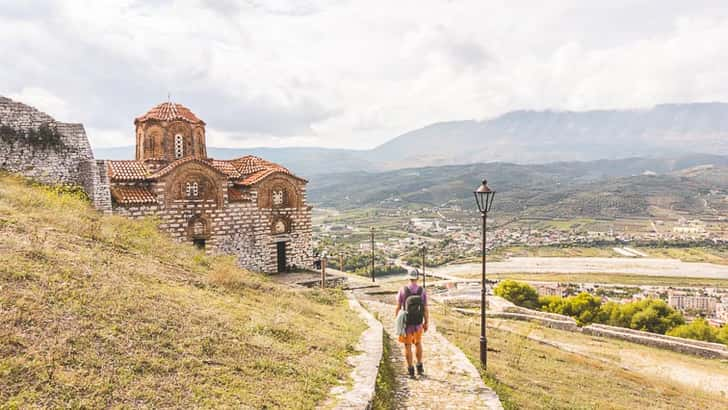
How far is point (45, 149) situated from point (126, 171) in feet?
9.91

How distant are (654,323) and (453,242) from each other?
69.7 m

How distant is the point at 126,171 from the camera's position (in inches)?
682

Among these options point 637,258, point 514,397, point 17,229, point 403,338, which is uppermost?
point 17,229

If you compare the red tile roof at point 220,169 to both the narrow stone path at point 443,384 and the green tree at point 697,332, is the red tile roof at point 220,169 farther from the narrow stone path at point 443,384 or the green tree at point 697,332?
the green tree at point 697,332

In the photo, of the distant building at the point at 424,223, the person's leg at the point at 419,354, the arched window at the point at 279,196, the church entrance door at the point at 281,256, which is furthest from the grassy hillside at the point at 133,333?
the distant building at the point at 424,223

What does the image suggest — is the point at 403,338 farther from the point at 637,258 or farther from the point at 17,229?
the point at 637,258

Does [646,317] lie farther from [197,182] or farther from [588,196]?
[588,196]

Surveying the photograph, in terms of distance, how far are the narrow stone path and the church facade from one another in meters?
11.2

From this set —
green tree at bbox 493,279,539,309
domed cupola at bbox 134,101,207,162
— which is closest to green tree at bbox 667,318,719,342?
green tree at bbox 493,279,539,309

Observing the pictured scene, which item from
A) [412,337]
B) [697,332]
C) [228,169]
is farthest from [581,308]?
[412,337]

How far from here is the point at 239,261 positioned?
1895 centimetres

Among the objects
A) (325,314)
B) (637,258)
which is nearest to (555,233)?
(637,258)

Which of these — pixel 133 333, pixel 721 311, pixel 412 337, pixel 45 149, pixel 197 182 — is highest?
pixel 45 149

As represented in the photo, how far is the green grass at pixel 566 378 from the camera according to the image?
26.4 feet
